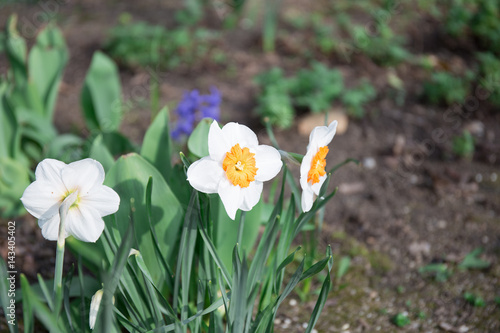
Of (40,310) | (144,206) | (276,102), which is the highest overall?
(40,310)

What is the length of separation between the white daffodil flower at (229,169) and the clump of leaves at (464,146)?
199 cm

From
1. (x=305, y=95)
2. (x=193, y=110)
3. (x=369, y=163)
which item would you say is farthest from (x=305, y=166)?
(x=305, y=95)

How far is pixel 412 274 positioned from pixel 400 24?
8.61 ft

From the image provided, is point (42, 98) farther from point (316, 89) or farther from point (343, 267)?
point (343, 267)

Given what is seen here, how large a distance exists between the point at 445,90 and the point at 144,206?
→ 2.36 meters

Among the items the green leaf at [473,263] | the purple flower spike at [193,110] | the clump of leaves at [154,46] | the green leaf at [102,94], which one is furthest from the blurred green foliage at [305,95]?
the green leaf at [473,263]

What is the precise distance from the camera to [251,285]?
1283mm

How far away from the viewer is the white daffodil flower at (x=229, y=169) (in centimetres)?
100

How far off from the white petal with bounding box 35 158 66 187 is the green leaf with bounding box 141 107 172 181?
1.54 feet

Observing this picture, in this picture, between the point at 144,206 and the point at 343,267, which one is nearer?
the point at 144,206

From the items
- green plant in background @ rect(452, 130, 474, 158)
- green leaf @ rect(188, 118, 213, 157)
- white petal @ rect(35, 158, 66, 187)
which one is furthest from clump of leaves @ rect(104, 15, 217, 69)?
white petal @ rect(35, 158, 66, 187)

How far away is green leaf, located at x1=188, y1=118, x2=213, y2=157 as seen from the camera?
1.30 metres

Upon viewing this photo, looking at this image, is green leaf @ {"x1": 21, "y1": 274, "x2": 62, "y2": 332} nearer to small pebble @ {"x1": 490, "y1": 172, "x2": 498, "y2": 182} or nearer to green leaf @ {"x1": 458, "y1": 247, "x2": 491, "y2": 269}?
green leaf @ {"x1": 458, "y1": 247, "x2": 491, "y2": 269}

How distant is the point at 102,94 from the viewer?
2.36 meters
